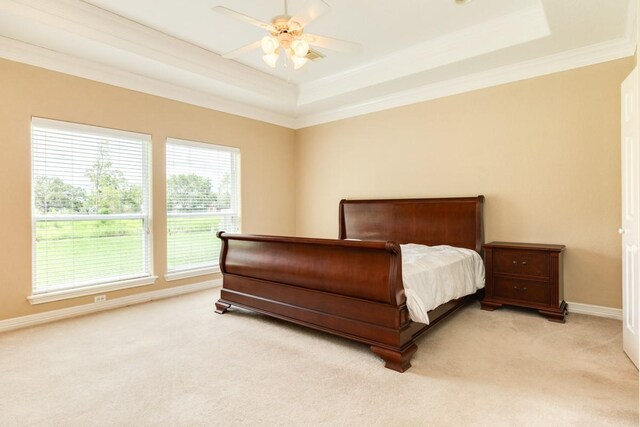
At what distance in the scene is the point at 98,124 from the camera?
3.87 metres

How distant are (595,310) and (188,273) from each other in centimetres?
482

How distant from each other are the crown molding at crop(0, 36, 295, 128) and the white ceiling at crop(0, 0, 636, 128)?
0.03 feet

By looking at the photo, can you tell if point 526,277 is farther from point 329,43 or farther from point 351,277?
point 329,43

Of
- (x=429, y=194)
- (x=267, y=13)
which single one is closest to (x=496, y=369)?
(x=429, y=194)

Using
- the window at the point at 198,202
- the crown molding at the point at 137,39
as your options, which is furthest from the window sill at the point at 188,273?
the crown molding at the point at 137,39

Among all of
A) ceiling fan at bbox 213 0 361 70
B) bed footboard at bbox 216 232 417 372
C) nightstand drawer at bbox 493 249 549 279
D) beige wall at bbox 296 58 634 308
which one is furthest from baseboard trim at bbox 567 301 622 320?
ceiling fan at bbox 213 0 361 70

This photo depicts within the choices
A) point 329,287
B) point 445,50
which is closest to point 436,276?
point 329,287

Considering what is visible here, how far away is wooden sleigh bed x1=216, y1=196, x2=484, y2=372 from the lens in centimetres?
250

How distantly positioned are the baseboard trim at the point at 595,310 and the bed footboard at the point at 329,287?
7.43 feet

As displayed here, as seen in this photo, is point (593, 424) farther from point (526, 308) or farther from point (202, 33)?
point (202, 33)

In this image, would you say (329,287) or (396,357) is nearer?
(396,357)

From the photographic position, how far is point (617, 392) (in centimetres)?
207

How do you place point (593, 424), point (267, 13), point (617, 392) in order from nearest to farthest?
point (593, 424) → point (617, 392) → point (267, 13)

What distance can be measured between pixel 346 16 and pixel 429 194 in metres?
2.46
